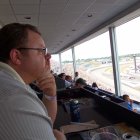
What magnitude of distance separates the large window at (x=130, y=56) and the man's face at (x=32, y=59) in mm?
4184

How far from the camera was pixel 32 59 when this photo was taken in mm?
863

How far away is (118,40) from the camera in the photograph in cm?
584

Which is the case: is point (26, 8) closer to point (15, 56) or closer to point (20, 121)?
point (15, 56)

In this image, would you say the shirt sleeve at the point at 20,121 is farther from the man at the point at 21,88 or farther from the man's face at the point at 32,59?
the man's face at the point at 32,59

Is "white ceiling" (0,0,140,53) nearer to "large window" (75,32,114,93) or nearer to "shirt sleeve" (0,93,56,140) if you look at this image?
"large window" (75,32,114,93)

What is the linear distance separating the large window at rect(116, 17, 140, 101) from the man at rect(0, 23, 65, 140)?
13.9ft

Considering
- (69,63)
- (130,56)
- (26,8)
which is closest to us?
(26,8)

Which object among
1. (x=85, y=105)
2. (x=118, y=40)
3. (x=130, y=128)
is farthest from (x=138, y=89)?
(x=130, y=128)

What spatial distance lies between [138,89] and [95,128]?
3.98 metres

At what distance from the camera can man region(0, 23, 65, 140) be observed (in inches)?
21.0

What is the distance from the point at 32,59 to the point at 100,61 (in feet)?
21.7

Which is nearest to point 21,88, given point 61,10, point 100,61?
point 61,10

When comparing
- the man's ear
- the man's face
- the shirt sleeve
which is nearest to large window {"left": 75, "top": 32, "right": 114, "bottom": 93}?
the man's face

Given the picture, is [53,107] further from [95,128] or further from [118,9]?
[118,9]
